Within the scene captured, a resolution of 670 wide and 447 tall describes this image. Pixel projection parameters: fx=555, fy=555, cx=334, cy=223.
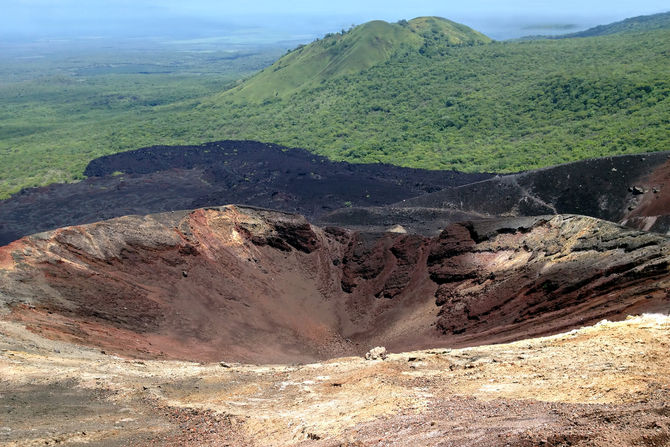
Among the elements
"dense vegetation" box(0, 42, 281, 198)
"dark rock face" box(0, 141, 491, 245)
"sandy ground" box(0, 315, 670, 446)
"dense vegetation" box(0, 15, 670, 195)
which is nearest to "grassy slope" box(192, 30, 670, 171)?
Result: "dense vegetation" box(0, 15, 670, 195)

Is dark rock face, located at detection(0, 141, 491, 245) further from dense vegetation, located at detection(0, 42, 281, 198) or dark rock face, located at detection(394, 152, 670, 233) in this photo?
dark rock face, located at detection(394, 152, 670, 233)

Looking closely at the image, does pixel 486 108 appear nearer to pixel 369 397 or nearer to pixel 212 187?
pixel 212 187

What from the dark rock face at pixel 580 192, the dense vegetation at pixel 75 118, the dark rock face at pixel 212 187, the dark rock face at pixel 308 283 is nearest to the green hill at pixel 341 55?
the dense vegetation at pixel 75 118

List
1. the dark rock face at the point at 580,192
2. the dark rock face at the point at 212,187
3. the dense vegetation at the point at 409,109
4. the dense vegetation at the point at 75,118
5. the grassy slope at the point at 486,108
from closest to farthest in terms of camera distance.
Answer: the dark rock face at the point at 580,192 < the dark rock face at the point at 212,187 < the grassy slope at the point at 486,108 < the dense vegetation at the point at 409,109 < the dense vegetation at the point at 75,118

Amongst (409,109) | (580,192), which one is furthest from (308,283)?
(409,109)

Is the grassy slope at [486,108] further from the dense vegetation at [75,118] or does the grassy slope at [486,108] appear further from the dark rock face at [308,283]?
the dark rock face at [308,283]
